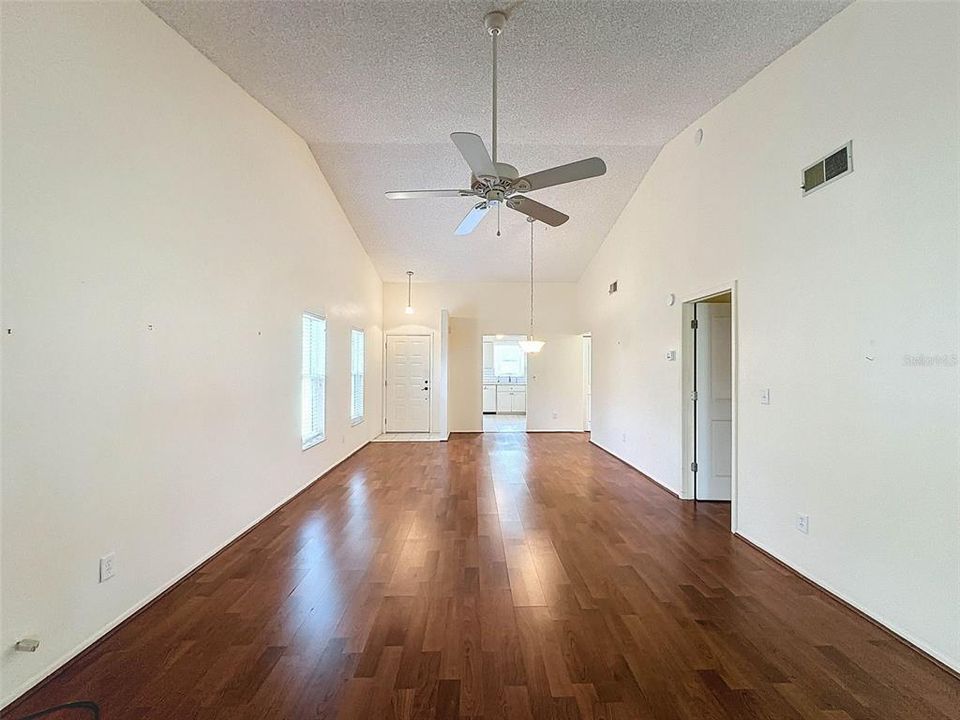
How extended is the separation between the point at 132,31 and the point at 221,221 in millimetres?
1150

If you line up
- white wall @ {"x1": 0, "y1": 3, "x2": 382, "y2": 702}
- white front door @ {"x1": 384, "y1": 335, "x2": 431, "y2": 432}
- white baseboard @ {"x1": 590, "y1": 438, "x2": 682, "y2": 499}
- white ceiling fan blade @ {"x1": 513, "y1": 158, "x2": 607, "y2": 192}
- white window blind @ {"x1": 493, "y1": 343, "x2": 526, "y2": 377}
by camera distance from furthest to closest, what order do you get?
1. white window blind @ {"x1": 493, "y1": 343, "x2": 526, "y2": 377}
2. white front door @ {"x1": 384, "y1": 335, "x2": 431, "y2": 432}
3. white baseboard @ {"x1": 590, "y1": 438, "x2": 682, "y2": 499}
4. white ceiling fan blade @ {"x1": 513, "y1": 158, "x2": 607, "y2": 192}
5. white wall @ {"x1": 0, "y1": 3, "x2": 382, "y2": 702}

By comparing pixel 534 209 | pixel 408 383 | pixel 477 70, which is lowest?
pixel 408 383

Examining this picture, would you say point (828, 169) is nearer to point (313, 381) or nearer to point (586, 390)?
point (313, 381)

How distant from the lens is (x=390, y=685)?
197 centimetres

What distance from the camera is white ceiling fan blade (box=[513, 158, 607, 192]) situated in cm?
297

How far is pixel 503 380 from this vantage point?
13.8 m

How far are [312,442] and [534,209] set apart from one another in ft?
11.6

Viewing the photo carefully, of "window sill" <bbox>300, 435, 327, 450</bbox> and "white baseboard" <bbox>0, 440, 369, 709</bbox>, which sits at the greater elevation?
"window sill" <bbox>300, 435, 327, 450</bbox>

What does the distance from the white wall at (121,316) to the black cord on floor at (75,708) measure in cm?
15

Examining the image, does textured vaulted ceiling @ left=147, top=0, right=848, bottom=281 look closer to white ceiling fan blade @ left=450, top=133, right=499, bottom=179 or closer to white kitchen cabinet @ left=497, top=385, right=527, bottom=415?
white ceiling fan blade @ left=450, top=133, right=499, bottom=179

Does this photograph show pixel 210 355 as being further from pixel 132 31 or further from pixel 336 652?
pixel 336 652

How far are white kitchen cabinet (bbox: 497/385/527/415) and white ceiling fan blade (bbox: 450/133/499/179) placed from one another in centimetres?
1096

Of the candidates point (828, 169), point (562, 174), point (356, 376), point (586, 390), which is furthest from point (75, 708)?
point (586, 390)

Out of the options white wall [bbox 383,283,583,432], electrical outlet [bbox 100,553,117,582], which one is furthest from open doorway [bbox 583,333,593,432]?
electrical outlet [bbox 100,553,117,582]
